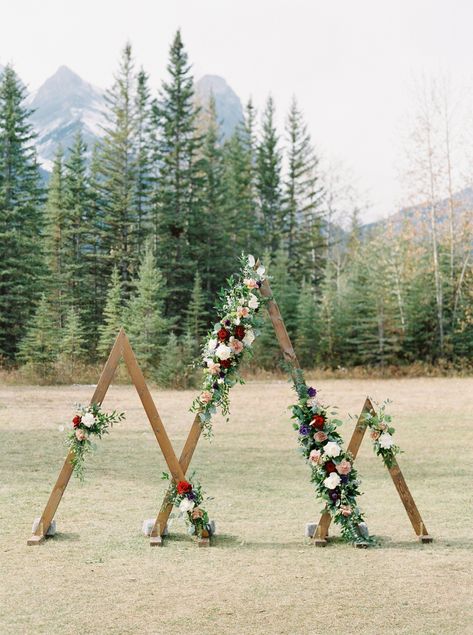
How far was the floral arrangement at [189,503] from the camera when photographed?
236 inches

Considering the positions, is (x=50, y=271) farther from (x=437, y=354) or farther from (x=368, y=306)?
(x=437, y=354)

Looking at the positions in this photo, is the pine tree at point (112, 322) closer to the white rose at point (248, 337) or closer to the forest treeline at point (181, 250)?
the forest treeline at point (181, 250)

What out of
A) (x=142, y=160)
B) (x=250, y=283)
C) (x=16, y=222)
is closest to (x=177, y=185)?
(x=142, y=160)

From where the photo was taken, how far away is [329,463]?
6047 millimetres

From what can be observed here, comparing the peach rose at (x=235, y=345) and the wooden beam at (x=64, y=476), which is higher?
the peach rose at (x=235, y=345)

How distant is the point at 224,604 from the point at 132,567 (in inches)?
41.0

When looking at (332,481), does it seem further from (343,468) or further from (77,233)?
(77,233)

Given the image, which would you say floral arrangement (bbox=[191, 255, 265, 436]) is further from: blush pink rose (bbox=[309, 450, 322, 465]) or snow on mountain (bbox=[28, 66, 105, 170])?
snow on mountain (bbox=[28, 66, 105, 170])

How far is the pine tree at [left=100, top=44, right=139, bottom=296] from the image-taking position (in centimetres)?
3453

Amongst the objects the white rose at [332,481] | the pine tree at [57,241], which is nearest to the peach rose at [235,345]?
the white rose at [332,481]

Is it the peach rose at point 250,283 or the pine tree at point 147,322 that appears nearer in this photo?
the peach rose at point 250,283

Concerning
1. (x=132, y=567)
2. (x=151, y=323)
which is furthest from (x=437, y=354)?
(x=132, y=567)

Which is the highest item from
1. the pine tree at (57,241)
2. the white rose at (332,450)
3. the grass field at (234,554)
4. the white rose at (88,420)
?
the pine tree at (57,241)

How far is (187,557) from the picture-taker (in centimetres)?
566
